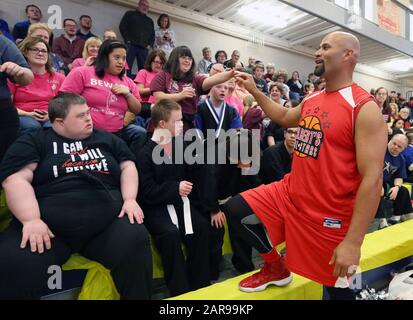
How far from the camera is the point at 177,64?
298cm

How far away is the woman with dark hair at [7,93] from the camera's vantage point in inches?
72.4

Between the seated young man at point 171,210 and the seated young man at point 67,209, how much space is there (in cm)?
20

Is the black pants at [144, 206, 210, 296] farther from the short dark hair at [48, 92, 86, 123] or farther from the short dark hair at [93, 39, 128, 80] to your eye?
the short dark hair at [93, 39, 128, 80]

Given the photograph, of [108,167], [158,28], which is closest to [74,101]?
[108,167]

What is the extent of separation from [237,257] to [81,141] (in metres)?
1.43

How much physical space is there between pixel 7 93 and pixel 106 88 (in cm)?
71

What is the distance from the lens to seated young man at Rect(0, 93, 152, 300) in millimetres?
1424

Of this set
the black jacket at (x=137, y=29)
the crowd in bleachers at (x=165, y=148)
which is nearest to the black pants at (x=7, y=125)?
the crowd in bleachers at (x=165, y=148)

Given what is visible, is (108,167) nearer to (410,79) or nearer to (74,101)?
(74,101)

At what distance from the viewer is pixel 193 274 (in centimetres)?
197

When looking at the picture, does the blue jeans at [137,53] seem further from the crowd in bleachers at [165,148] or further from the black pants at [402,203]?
the black pants at [402,203]

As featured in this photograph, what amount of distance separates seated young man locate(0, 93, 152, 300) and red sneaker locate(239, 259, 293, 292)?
54 centimetres

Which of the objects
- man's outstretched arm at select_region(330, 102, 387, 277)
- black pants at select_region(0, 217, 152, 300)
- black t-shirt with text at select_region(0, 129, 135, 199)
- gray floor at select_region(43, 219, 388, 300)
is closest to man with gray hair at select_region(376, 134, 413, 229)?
gray floor at select_region(43, 219, 388, 300)

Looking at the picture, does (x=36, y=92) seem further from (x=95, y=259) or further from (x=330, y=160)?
(x=330, y=160)
